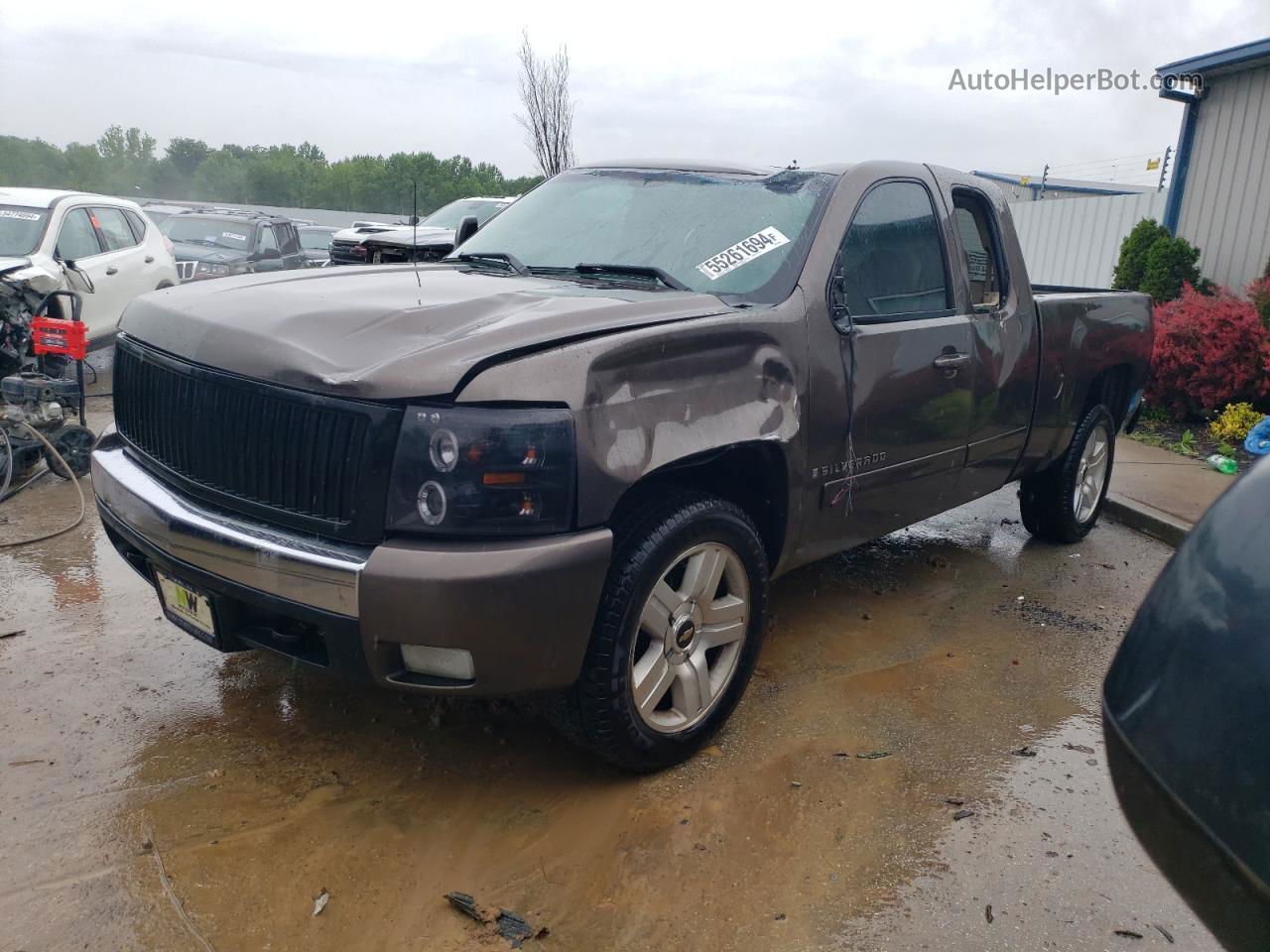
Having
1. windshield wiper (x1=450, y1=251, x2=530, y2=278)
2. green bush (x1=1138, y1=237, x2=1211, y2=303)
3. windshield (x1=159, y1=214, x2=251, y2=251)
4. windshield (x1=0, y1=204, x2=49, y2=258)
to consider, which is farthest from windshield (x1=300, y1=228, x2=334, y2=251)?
windshield wiper (x1=450, y1=251, x2=530, y2=278)

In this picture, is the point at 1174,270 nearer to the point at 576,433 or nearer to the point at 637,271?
the point at 637,271

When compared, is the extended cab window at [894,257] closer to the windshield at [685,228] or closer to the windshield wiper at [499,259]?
the windshield at [685,228]

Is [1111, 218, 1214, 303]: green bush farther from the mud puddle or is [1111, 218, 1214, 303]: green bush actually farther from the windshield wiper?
the windshield wiper

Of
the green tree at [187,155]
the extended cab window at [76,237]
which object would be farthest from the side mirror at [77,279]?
the green tree at [187,155]

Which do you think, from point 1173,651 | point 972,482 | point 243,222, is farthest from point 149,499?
point 243,222

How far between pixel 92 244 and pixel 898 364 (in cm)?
892

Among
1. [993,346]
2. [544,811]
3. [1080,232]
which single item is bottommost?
[544,811]

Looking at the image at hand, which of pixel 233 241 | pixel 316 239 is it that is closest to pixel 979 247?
pixel 233 241

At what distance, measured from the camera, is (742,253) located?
3506mm

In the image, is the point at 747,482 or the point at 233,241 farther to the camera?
the point at 233,241

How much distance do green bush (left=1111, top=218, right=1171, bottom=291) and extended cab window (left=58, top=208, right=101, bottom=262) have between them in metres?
10.4

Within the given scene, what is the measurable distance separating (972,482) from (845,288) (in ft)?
4.38

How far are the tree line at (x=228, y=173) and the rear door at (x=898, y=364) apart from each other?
24.1 metres

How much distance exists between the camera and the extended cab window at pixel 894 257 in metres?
3.66
